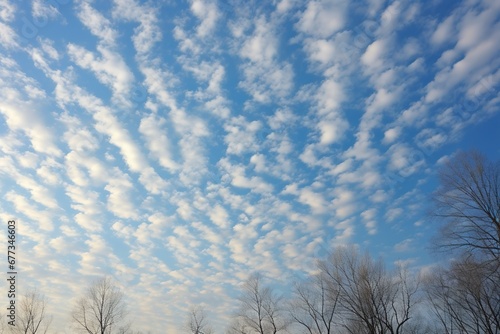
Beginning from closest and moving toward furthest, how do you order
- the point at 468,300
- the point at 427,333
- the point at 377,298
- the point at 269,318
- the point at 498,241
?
the point at 498,241
the point at 377,298
the point at 468,300
the point at 269,318
the point at 427,333

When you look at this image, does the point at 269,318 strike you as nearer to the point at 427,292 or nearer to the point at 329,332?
the point at 329,332

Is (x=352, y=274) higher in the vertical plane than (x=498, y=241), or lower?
higher

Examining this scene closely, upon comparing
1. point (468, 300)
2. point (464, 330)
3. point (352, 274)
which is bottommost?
point (464, 330)

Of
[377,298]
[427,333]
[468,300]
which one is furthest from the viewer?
[427,333]

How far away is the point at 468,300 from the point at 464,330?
5.93 meters

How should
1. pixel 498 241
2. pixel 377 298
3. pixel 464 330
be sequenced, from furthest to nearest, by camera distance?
1. pixel 464 330
2. pixel 377 298
3. pixel 498 241

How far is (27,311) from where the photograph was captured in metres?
40.9

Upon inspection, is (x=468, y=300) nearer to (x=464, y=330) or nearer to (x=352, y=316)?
(x=464, y=330)

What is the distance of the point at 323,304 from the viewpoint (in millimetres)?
38562

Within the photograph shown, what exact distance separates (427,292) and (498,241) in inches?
1037

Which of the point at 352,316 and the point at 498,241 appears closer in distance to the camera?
the point at 498,241

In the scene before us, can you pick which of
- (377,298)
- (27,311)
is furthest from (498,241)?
(27,311)

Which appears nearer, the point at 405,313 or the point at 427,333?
the point at 405,313

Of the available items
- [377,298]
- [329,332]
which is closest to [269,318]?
[329,332]
